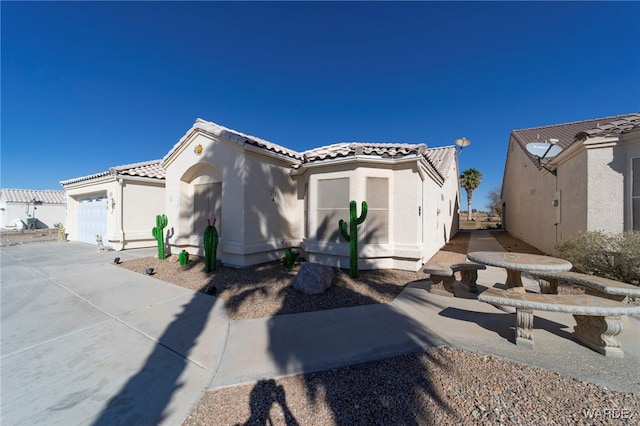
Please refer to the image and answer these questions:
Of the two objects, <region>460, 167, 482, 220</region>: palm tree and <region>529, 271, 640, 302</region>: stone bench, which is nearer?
<region>529, 271, 640, 302</region>: stone bench

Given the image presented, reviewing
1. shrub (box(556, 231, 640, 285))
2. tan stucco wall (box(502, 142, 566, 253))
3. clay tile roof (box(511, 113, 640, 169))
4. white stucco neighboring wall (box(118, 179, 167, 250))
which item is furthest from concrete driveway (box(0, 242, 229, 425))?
tan stucco wall (box(502, 142, 566, 253))

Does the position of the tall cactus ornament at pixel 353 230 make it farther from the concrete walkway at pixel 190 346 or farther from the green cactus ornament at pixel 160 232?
the green cactus ornament at pixel 160 232

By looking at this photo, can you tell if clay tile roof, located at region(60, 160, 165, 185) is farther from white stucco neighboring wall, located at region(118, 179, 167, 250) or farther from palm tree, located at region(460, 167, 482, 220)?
palm tree, located at region(460, 167, 482, 220)

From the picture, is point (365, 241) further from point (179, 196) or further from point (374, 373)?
point (179, 196)

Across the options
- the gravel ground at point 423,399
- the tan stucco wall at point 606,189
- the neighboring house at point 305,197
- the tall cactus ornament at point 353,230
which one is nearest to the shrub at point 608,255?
the tan stucco wall at point 606,189

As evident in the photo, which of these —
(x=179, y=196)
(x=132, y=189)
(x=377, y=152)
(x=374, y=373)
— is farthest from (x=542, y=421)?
(x=132, y=189)

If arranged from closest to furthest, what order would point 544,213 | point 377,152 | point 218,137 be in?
point 377,152
point 218,137
point 544,213

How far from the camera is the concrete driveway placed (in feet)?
8.09

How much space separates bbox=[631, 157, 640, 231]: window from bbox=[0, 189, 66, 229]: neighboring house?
46.7 metres

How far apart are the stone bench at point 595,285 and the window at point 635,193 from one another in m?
3.78

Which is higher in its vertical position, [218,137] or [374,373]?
[218,137]

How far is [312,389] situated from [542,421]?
2.16 m

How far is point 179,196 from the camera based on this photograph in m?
9.81

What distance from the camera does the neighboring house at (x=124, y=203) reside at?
11.7m
